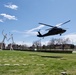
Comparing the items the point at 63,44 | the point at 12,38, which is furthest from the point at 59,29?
the point at 63,44

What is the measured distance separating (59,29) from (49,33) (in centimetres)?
345

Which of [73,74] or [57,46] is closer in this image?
[73,74]

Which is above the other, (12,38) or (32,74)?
(12,38)

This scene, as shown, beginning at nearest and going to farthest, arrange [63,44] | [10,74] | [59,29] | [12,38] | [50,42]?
[10,74] < [59,29] < [12,38] < [63,44] < [50,42]

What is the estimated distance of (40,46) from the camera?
599 ft

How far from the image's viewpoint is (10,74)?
40.0 feet

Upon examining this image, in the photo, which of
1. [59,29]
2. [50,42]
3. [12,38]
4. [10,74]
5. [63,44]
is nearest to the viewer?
[10,74]

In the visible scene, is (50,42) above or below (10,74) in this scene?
above

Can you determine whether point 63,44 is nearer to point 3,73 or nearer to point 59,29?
point 59,29

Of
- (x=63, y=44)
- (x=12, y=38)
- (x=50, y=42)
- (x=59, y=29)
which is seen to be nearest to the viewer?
(x=59, y=29)

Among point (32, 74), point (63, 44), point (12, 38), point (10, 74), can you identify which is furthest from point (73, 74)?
point (63, 44)

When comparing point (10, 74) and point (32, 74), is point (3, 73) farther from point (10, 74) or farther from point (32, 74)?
point (32, 74)

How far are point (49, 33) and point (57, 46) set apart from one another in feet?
407

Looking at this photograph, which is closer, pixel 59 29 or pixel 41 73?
pixel 41 73
